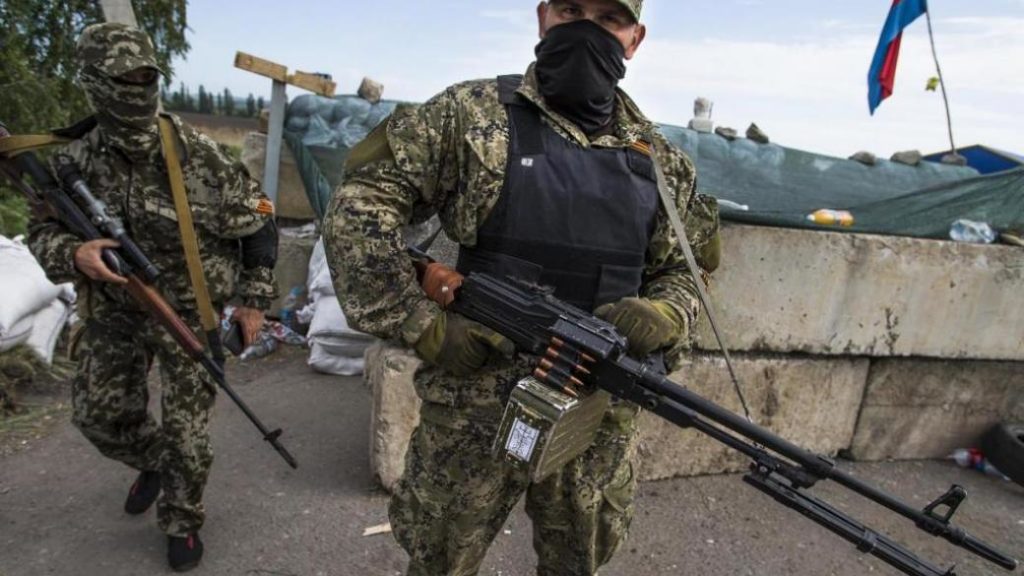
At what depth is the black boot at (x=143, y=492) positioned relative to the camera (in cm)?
290

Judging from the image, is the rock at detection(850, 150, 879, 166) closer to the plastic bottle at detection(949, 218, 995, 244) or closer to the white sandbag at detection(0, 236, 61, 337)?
the plastic bottle at detection(949, 218, 995, 244)

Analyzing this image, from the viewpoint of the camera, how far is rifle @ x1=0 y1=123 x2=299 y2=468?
7.67 feet

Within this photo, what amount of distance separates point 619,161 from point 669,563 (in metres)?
2.01

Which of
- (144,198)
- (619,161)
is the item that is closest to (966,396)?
(619,161)

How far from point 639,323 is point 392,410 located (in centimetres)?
181

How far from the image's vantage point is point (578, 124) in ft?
A: 5.75

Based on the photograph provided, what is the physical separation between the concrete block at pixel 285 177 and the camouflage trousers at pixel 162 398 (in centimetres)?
321

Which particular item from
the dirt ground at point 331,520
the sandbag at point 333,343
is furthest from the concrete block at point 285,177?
the dirt ground at point 331,520

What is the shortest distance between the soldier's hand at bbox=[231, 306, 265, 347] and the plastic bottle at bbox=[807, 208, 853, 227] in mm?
2816

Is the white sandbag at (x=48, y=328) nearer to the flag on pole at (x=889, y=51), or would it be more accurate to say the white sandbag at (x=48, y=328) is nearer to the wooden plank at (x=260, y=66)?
the wooden plank at (x=260, y=66)

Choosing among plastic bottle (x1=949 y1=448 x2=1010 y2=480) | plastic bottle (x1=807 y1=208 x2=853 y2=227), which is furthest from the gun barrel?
plastic bottle (x1=949 y1=448 x2=1010 y2=480)

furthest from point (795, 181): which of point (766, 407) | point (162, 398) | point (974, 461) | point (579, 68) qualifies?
point (162, 398)

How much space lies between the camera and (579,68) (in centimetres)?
168

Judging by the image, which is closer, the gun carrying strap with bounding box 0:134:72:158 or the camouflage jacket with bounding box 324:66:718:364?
the camouflage jacket with bounding box 324:66:718:364
